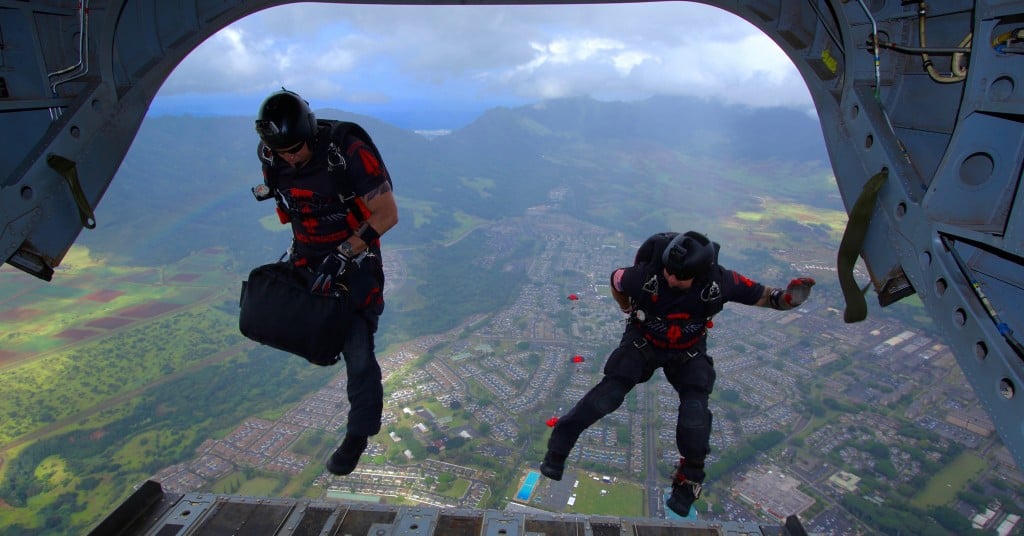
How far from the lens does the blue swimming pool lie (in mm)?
8727

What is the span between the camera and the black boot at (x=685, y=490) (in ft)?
9.55

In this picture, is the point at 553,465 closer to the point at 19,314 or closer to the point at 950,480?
the point at 950,480

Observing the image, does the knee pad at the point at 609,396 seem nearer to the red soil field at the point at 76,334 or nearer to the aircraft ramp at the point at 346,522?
the aircraft ramp at the point at 346,522

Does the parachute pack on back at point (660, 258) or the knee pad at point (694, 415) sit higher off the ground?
the parachute pack on back at point (660, 258)

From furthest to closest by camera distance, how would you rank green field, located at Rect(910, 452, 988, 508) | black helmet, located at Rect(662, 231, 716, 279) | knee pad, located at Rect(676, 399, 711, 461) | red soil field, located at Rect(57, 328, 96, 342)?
red soil field, located at Rect(57, 328, 96, 342)
green field, located at Rect(910, 452, 988, 508)
knee pad, located at Rect(676, 399, 711, 461)
black helmet, located at Rect(662, 231, 716, 279)

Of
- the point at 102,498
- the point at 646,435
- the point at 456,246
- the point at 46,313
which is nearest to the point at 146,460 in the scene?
the point at 102,498

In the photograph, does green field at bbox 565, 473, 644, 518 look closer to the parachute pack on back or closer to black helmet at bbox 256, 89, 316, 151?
the parachute pack on back

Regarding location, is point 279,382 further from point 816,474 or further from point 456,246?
point 816,474

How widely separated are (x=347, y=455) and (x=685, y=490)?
197 centimetres

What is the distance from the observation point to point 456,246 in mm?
21984

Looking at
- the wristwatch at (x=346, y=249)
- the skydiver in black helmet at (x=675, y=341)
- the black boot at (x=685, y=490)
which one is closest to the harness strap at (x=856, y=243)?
the skydiver in black helmet at (x=675, y=341)

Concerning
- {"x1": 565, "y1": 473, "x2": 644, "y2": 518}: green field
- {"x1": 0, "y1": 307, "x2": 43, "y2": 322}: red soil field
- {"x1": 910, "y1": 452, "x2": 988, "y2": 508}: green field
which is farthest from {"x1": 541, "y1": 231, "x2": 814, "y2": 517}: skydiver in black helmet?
{"x1": 0, "y1": 307, "x2": 43, "y2": 322}: red soil field

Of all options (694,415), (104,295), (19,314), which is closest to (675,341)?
(694,415)

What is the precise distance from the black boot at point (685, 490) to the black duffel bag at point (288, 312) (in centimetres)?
217
